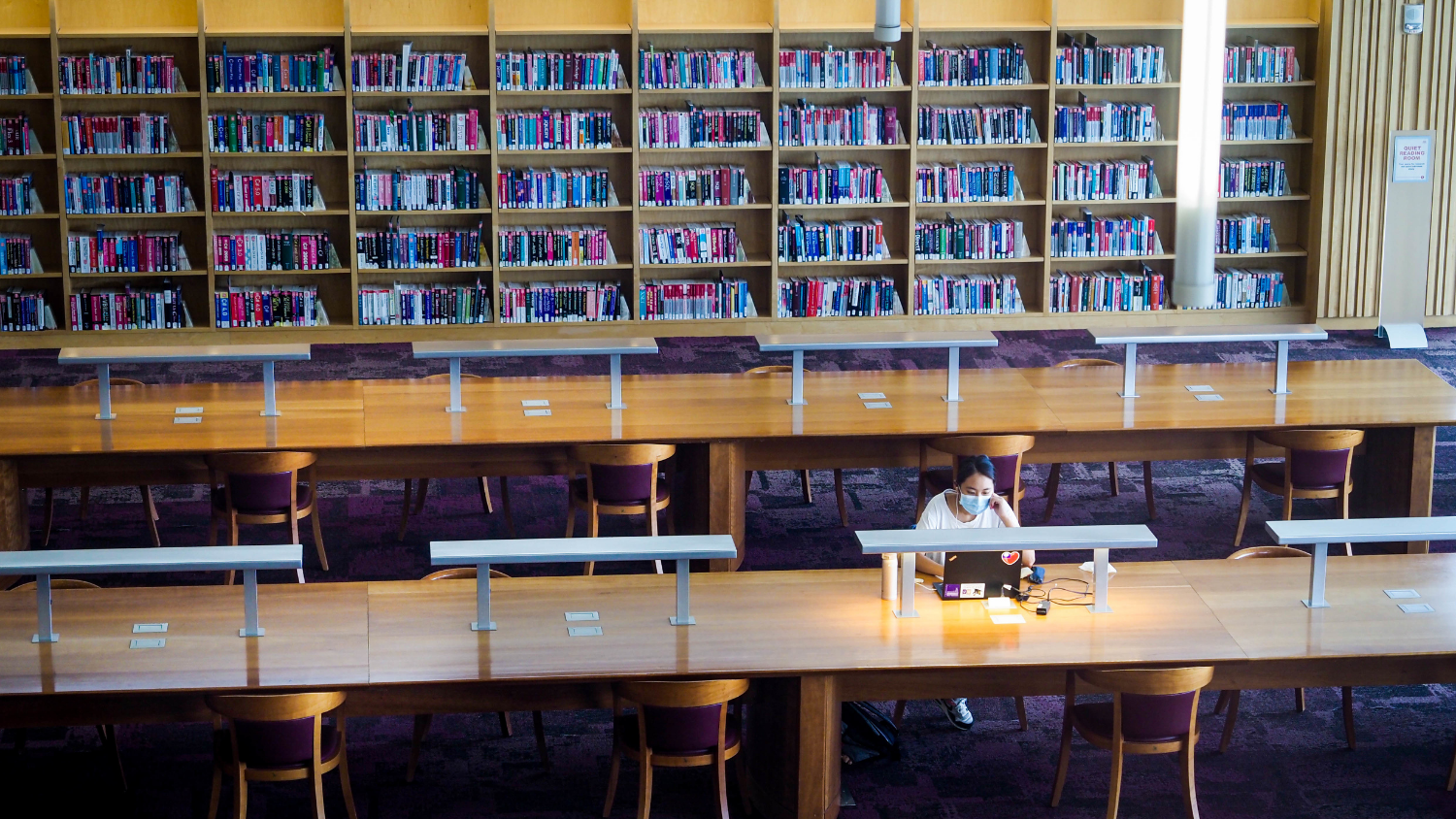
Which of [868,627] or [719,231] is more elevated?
[719,231]

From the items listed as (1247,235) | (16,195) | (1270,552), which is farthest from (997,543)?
(16,195)

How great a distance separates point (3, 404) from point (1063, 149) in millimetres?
6655

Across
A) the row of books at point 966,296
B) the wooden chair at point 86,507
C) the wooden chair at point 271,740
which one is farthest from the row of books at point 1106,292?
the wooden chair at point 271,740

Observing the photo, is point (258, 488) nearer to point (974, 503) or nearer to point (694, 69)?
point (974, 503)

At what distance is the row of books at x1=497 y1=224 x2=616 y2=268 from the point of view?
10.9 m

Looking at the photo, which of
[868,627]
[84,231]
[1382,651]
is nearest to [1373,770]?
[1382,651]

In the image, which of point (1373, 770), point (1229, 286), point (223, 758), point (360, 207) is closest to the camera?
point (223, 758)

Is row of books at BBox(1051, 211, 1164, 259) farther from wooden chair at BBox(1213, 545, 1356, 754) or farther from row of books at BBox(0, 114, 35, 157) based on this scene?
row of books at BBox(0, 114, 35, 157)

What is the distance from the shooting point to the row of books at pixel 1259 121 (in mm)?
11219

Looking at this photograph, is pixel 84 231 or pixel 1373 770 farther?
pixel 84 231

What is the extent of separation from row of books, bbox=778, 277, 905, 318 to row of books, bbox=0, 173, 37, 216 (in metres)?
4.62

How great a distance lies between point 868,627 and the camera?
17.8 ft

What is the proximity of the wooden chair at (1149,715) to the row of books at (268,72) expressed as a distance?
6865 mm

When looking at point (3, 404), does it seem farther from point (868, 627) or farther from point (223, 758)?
point (868, 627)
